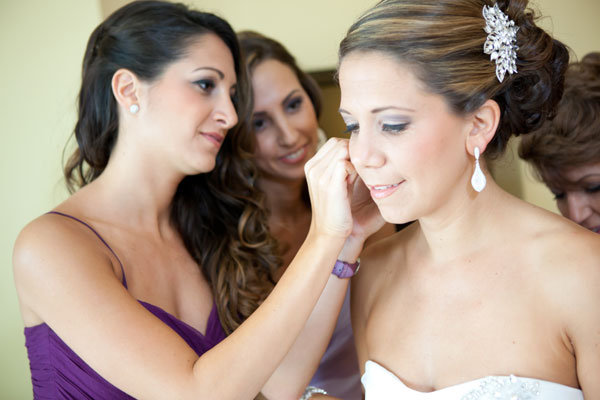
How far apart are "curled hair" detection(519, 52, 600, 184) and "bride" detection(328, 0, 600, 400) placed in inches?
18.3

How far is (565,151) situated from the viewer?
1.99 m

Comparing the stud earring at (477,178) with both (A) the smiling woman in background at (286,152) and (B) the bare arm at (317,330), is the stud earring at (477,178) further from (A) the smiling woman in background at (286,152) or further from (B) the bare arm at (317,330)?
(A) the smiling woman in background at (286,152)

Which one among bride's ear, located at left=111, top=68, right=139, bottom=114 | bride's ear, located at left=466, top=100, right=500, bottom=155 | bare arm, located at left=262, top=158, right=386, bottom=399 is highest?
bride's ear, located at left=111, top=68, right=139, bottom=114

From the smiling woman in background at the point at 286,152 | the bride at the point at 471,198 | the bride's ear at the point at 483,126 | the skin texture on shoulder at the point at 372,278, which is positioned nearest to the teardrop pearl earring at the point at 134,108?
the smiling woman in background at the point at 286,152

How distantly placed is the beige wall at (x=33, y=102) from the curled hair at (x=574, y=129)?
0.74 m

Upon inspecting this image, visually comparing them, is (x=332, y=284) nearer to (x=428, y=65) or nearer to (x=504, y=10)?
(x=428, y=65)

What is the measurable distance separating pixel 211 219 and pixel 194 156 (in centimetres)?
40

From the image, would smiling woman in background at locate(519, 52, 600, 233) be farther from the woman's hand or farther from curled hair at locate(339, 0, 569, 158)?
the woman's hand

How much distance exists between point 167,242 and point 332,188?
76cm

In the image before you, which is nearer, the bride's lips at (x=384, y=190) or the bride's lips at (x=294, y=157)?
the bride's lips at (x=384, y=190)

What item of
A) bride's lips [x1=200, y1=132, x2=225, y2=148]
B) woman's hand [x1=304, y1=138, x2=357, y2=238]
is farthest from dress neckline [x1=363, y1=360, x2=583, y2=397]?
bride's lips [x1=200, y1=132, x2=225, y2=148]

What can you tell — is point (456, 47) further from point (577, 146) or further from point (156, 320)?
point (156, 320)

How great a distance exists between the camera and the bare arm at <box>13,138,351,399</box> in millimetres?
1450

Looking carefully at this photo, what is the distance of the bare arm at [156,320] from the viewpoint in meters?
1.45
